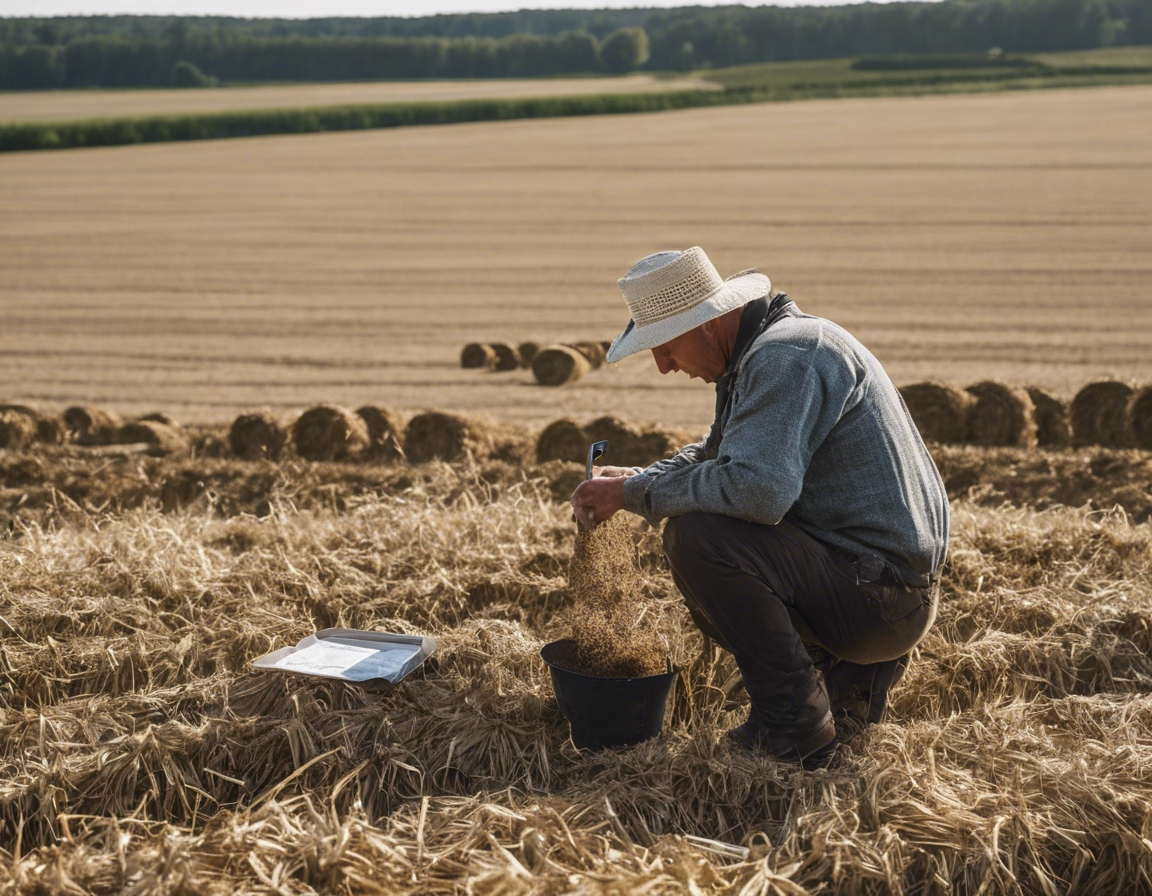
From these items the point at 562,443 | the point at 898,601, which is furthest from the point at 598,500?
the point at 562,443

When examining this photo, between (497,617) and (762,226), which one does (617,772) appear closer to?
(497,617)

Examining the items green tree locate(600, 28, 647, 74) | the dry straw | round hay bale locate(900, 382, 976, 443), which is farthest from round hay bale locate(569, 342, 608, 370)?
green tree locate(600, 28, 647, 74)

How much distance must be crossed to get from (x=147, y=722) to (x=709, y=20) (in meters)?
106

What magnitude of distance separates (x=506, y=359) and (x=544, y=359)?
0.95m

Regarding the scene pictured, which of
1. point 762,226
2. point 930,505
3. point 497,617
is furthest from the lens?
point 762,226

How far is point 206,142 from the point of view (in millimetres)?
48219

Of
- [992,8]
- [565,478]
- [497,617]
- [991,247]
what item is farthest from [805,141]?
[992,8]

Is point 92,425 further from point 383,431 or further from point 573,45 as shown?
point 573,45

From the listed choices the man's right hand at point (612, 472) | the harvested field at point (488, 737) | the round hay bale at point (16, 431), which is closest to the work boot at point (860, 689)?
the harvested field at point (488, 737)

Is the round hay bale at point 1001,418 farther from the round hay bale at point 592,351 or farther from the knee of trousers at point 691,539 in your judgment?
the knee of trousers at point 691,539

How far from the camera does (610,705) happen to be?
394 centimetres

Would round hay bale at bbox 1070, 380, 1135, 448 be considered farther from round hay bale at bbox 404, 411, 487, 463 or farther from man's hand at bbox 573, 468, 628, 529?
man's hand at bbox 573, 468, 628, 529

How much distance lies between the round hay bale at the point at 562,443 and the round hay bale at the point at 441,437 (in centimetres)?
47

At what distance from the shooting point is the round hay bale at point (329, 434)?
8.79 meters
